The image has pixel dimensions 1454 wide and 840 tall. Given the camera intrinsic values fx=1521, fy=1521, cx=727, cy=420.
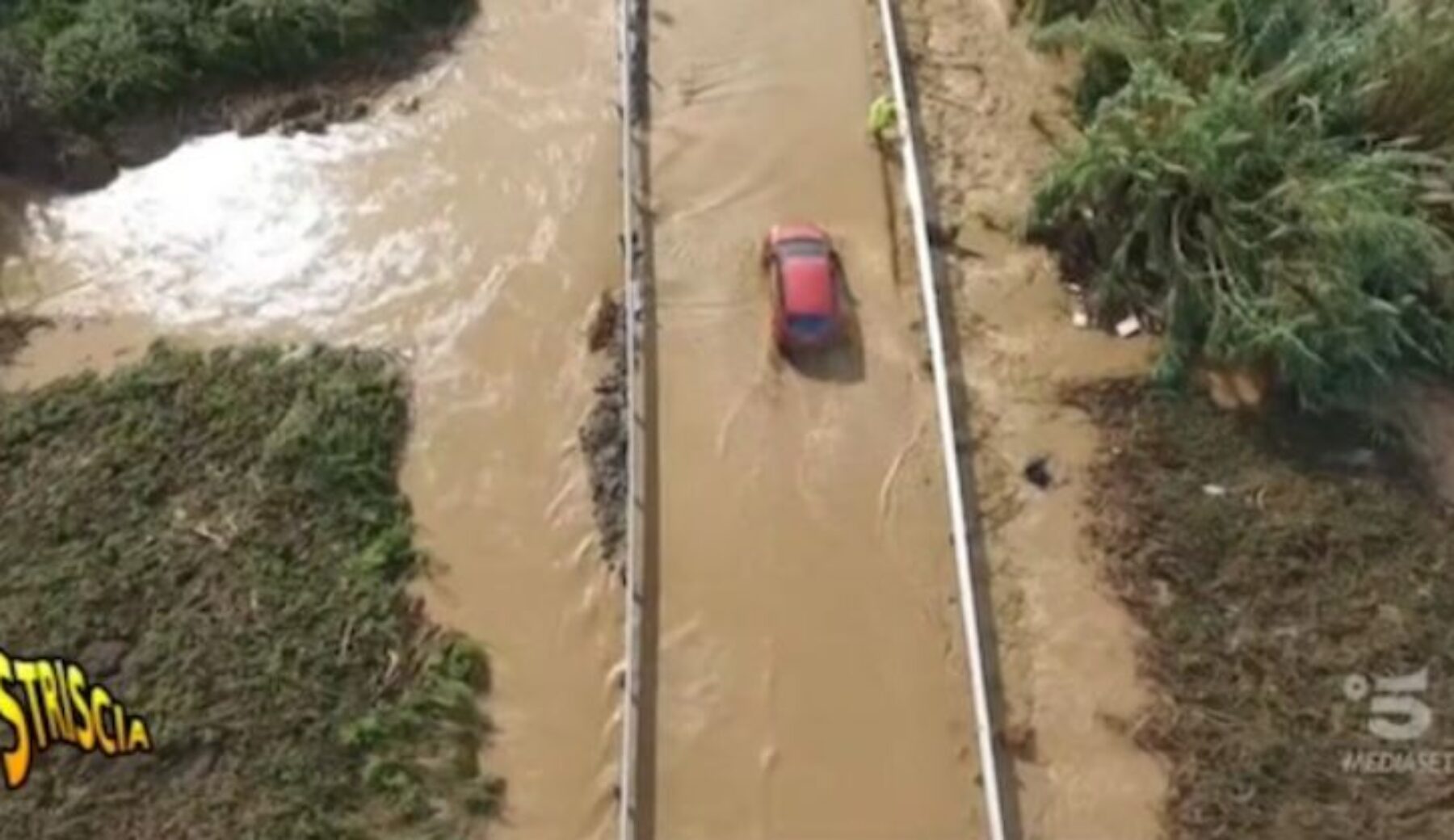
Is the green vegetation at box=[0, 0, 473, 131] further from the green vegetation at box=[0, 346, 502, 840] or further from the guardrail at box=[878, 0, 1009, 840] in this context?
the guardrail at box=[878, 0, 1009, 840]

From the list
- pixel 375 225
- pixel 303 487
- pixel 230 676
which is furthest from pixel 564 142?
pixel 230 676

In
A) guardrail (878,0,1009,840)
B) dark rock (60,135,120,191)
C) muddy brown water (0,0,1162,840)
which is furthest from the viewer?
dark rock (60,135,120,191)

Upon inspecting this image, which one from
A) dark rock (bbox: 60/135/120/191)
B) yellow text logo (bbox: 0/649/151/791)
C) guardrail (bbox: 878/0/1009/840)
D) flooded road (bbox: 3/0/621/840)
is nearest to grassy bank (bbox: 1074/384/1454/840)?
guardrail (bbox: 878/0/1009/840)

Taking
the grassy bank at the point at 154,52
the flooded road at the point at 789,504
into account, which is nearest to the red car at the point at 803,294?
the flooded road at the point at 789,504

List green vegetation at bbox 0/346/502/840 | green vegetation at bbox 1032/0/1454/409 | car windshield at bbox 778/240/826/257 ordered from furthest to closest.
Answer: car windshield at bbox 778/240/826/257 < green vegetation at bbox 1032/0/1454/409 < green vegetation at bbox 0/346/502/840

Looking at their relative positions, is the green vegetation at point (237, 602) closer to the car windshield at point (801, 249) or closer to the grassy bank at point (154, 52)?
the grassy bank at point (154, 52)

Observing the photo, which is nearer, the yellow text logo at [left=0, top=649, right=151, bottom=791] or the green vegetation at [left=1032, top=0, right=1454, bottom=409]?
the yellow text logo at [left=0, top=649, right=151, bottom=791]
